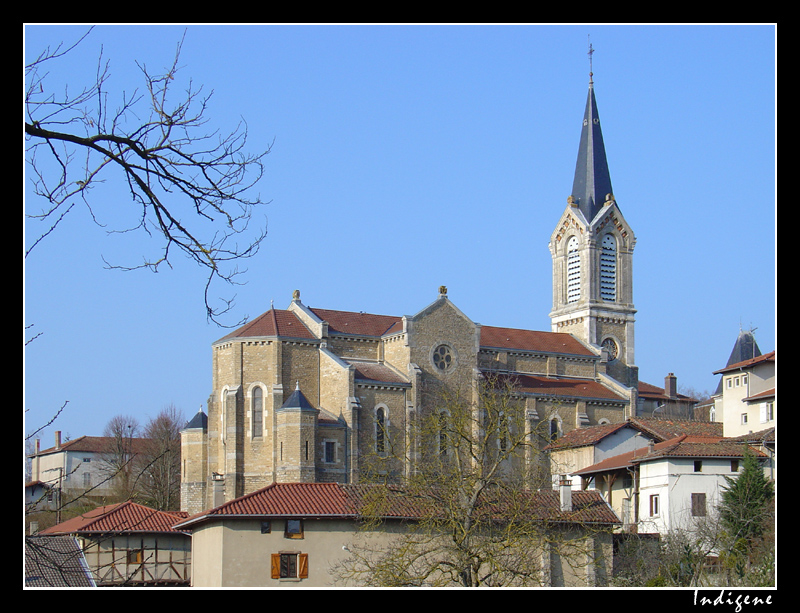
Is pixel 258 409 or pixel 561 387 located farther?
pixel 561 387

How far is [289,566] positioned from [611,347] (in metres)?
40.6

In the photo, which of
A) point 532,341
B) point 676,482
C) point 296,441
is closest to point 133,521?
point 296,441

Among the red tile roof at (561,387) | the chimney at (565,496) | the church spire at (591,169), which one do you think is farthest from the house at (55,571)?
the church spire at (591,169)

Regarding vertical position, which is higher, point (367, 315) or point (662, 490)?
point (367, 315)

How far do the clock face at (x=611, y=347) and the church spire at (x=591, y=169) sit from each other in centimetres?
851

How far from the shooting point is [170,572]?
129ft

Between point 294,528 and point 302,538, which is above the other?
point 294,528

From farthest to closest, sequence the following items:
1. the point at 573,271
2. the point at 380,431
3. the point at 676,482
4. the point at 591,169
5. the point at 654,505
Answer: the point at 591,169 → the point at 573,271 → the point at 380,431 → the point at 654,505 → the point at 676,482

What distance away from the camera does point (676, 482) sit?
4034 cm

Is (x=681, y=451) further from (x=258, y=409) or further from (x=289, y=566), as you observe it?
(x=258, y=409)

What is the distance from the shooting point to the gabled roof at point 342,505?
32844 mm
